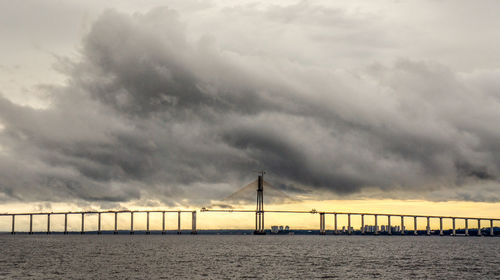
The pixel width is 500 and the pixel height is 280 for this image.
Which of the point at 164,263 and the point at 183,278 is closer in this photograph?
the point at 183,278

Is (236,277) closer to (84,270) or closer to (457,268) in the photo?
(84,270)

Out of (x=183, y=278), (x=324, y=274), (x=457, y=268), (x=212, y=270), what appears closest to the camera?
(x=183, y=278)

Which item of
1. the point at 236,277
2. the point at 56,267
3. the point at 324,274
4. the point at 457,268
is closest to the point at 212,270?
the point at 236,277

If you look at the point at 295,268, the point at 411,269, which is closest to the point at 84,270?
the point at 295,268

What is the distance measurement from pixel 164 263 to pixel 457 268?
4577 centimetres

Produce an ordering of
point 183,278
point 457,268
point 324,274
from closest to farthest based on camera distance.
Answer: point 183,278 → point 324,274 → point 457,268

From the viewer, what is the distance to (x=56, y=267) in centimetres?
8812

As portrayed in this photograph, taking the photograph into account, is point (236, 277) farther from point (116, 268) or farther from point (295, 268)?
point (116, 268)

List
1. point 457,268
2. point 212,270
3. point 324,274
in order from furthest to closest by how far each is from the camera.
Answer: point 457,268 < point 212,270 < point 324,274

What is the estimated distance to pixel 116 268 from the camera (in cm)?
8731

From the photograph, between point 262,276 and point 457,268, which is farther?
point 457,268

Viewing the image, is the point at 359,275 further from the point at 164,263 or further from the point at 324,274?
the point at 164,263

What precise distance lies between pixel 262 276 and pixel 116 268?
23240 millimetres

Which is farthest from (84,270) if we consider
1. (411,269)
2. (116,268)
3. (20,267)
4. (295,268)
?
(411,269)
